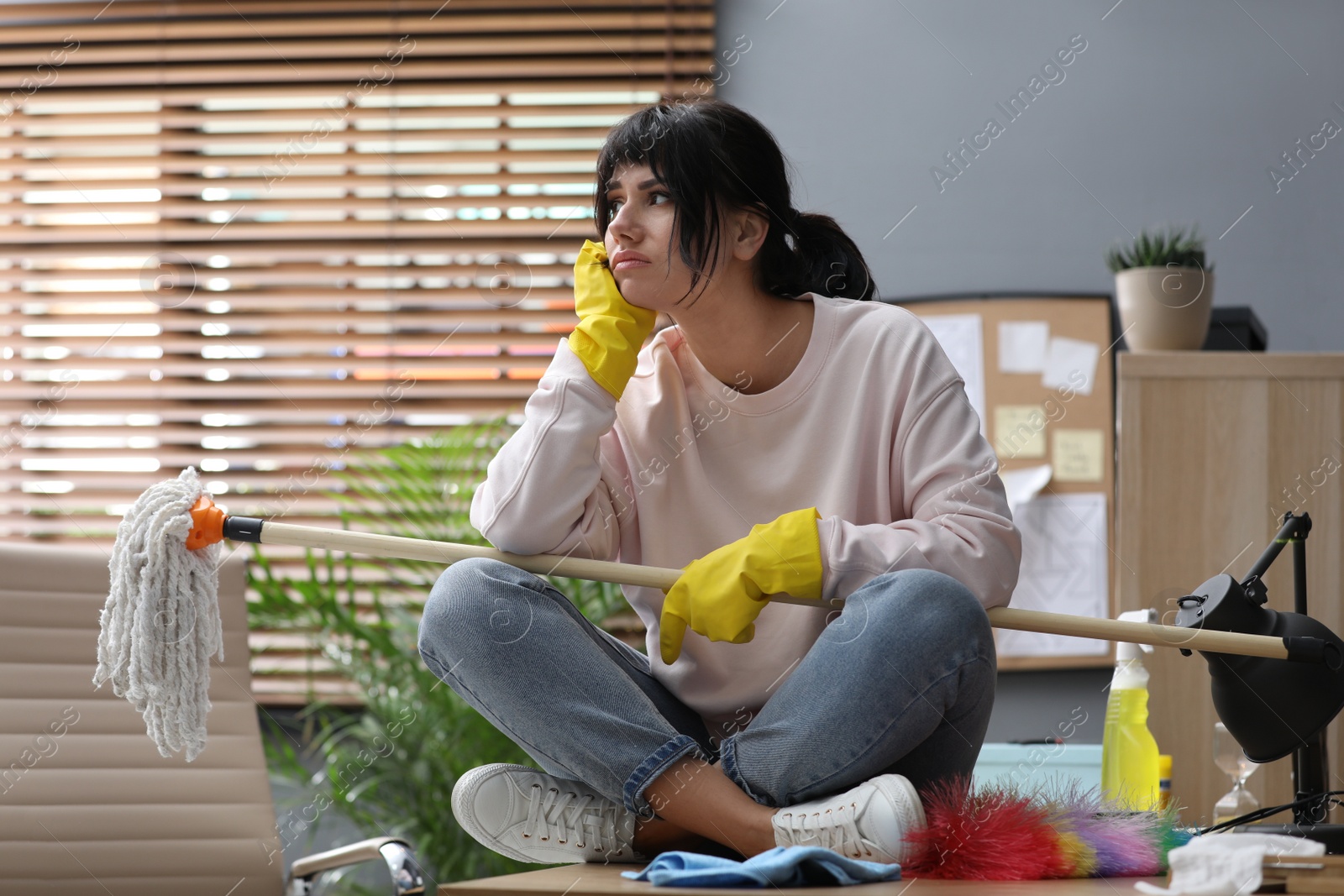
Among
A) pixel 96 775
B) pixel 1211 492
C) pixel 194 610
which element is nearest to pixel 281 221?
pixel 96 775

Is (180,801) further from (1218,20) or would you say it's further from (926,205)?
(1218,20)

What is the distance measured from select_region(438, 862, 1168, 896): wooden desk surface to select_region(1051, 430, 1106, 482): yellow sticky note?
1265mm

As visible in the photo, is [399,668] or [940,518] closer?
[940,518]

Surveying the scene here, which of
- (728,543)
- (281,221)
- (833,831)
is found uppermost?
(281,221)

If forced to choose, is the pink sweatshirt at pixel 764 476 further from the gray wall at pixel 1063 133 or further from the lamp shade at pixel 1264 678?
the gray wall at pixel 1063 133

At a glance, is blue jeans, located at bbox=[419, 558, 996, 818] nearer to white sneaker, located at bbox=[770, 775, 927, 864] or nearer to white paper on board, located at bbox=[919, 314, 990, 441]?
white sneaker, located at bbox=[770, 775, 927, 864]

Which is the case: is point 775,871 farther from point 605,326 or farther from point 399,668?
point 399,668

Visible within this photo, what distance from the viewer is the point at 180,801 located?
1468 millimetres

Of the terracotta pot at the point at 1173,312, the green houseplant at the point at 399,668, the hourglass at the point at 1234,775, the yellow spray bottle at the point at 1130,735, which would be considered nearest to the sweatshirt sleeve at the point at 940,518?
the yellow spray bottle at the point at 1130,735

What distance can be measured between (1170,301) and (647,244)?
996 mm

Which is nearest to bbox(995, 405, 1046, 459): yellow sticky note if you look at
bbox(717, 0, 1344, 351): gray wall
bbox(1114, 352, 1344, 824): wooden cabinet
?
bbox(717, 0, 1344, 351): gray wall

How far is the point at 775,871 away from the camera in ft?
2.72

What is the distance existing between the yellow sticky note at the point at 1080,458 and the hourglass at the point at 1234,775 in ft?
2.02

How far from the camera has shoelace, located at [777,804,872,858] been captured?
3.13ft
